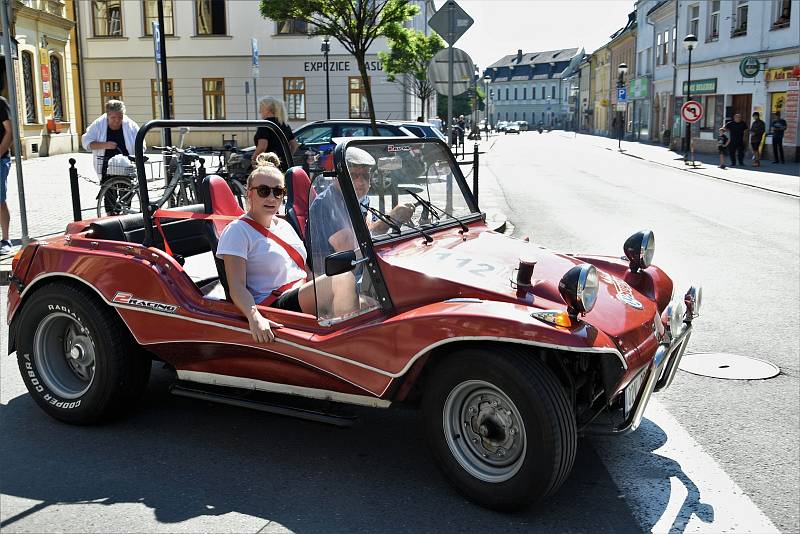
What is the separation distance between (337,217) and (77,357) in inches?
71.1

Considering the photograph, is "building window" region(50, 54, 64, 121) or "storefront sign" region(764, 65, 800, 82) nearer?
"storefront sign" region(764, 65, 800, 82)

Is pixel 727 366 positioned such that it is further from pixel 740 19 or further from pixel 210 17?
pixel 210 17

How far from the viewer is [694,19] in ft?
135

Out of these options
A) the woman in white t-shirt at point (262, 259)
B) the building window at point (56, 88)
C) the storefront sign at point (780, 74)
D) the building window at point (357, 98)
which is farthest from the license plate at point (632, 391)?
the building window at point (357, 98)

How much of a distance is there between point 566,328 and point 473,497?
0.87 meters

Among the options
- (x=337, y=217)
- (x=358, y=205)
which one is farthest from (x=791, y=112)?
(x=337, y=217)

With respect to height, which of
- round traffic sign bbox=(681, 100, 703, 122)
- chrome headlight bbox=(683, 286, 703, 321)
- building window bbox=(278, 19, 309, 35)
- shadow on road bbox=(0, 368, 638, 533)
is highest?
building window bbox=(278, 19, 309, 35)

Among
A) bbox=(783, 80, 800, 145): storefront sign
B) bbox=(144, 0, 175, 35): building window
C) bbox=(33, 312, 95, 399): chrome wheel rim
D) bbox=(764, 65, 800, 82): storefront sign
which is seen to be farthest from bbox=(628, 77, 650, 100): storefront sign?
bbox=(33, 312, 95, 399): chrome wheel rim

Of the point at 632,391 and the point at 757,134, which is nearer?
the point at 632,391

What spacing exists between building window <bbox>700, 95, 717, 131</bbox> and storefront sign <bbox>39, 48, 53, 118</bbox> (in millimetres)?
29423

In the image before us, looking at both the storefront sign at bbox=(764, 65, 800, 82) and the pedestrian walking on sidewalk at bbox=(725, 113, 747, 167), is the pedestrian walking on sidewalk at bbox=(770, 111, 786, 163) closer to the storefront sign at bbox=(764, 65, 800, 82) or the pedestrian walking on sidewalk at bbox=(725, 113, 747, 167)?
the pedestrian walking on sidewalk at bbox=(725, 113, 747, 167)

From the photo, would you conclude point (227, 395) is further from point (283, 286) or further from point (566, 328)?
point (566, 328)

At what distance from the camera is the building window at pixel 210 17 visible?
4147cm

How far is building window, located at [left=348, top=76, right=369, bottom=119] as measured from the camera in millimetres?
41781
